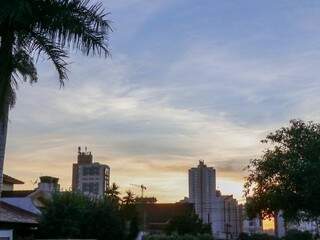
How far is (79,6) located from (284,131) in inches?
711

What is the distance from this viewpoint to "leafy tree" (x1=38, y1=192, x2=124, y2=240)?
4253 cm

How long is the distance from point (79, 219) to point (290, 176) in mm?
15446

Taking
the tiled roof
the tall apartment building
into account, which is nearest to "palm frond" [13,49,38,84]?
the tiled roof

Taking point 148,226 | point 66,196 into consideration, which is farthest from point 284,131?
point 148,226

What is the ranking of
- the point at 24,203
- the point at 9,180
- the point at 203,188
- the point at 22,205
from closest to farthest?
1. the point at 22,205
2. the point at 24,203
3. the point at 9,180
4. the point at 203,188

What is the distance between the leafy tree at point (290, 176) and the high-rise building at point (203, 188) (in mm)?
116160

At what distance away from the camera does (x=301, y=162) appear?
112 feet

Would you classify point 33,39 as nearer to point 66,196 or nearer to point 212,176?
point 66,196

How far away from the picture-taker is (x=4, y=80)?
66.7 feet

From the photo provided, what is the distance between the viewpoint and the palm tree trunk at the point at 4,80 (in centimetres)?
2038

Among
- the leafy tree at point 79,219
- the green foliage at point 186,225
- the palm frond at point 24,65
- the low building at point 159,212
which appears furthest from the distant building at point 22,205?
the low building at point 159,212

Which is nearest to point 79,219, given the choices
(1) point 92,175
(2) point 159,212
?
(2) point 159,212

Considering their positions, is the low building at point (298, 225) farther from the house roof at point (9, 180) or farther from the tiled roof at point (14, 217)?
the house roof at point (9, 180)

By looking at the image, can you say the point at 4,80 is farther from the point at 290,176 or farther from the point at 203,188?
the point at 203,188
